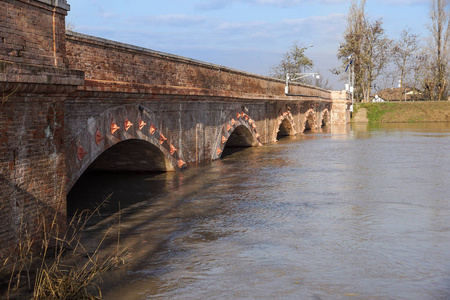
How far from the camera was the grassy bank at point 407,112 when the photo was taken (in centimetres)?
5378

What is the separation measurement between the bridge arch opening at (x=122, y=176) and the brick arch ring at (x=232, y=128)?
3492mm

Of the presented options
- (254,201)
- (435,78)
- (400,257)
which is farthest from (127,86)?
(435,78)

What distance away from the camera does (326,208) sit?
10586 mm

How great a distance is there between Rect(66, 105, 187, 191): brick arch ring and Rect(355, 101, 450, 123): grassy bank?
143 feet

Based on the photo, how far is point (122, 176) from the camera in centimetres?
1485

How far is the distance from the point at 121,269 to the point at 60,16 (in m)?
3.90

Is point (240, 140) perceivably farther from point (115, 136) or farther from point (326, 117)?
point (326, 117)

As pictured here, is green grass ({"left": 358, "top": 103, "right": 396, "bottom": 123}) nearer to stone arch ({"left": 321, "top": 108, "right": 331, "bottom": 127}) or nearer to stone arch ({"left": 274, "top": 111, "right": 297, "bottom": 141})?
stone arch ({"left": 321, "top": 108, "right": 331, "bottom": 127})

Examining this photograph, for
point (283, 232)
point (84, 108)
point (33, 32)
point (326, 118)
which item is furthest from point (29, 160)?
point (326, 118)

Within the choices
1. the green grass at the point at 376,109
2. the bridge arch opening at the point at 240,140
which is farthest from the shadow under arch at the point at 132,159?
the green grass at the point at 376,109

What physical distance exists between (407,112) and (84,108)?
5036 centimetres

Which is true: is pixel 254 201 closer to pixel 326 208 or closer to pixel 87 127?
pixel 326 208

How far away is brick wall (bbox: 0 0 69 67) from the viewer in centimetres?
669

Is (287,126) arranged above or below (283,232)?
above
